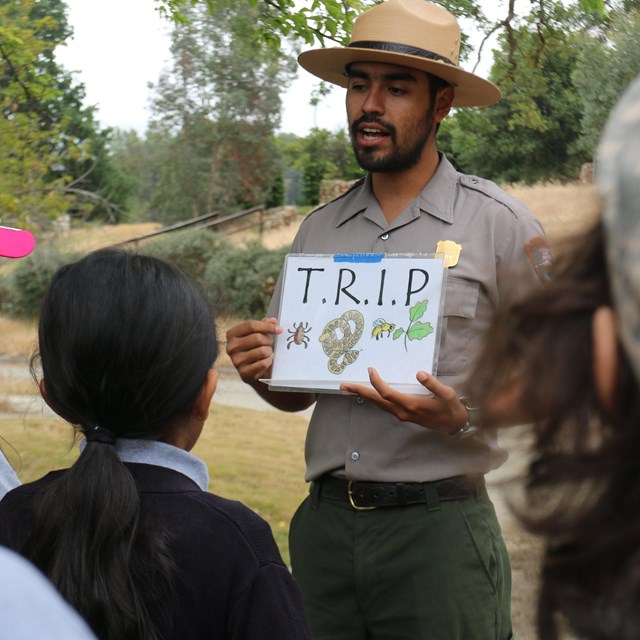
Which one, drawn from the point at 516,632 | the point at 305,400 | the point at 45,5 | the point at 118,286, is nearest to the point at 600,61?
the point at 45,5

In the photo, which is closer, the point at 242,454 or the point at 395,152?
the point at 395,152

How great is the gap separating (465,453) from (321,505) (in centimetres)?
46

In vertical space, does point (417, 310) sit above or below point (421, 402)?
above

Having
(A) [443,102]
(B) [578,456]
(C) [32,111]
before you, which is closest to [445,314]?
(A) [443,102]

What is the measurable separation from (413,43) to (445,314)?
0.85 metres

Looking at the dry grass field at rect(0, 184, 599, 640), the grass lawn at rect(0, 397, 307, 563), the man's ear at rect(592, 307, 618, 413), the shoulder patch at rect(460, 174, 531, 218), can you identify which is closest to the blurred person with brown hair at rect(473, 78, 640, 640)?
the man's ear at rect(592, 307, 618, 413)

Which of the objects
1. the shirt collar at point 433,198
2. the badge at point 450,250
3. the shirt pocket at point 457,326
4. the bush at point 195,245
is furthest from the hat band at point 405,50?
the bush at point 195,245

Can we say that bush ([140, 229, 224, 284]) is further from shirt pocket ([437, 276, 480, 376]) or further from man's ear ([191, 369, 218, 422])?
man's ear ([191, 369, 218, 422])

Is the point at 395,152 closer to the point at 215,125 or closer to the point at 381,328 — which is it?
the point at 381,328

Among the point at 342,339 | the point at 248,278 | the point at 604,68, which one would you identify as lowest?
the point at 248,278

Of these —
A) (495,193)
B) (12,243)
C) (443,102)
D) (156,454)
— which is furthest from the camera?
(443,102)

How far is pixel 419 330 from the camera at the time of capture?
269 centimetres

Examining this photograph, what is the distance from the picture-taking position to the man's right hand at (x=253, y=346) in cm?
284

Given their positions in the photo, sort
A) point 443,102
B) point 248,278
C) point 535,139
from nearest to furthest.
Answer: point 443,102, point 535,139, point 248,278
